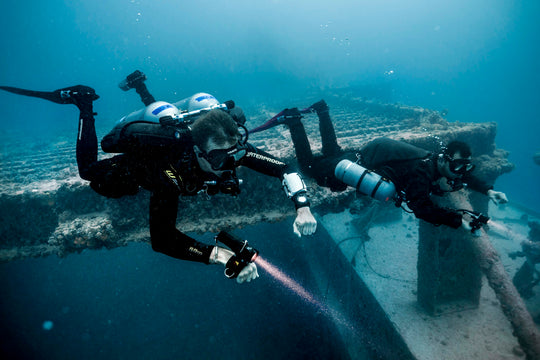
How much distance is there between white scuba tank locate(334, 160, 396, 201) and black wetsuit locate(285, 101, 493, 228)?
0.94 feet

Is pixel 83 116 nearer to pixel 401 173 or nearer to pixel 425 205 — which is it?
pixel 401 173

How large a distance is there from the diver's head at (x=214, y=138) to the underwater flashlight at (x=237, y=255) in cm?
80

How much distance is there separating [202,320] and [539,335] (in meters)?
8.21

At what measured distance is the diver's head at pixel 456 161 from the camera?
3.64 meters

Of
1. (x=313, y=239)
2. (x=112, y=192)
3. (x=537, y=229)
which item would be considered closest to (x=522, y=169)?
(x=537, y=229)

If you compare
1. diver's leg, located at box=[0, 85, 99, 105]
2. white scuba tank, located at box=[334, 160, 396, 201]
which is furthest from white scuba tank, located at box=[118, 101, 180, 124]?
white scuba tank, located at box=[334, 160, 396, 201]

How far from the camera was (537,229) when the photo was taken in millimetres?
13156

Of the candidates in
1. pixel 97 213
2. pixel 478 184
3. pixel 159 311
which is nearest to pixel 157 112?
pixel 97 213

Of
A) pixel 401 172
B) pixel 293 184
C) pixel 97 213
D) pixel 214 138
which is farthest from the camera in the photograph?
pixel 97 213

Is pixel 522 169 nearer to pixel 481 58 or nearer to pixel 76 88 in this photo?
pixel 76 88

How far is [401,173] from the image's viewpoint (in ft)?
13.1

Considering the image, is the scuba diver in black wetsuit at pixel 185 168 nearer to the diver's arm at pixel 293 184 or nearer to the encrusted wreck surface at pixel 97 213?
the diver's arm at pixel 293 184

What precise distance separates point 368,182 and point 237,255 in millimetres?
2696

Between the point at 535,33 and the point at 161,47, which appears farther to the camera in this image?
the point at 161,47
